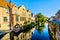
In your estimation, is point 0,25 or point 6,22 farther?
point 6,22

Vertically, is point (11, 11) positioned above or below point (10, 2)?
below

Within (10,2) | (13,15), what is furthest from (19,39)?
(10,2)

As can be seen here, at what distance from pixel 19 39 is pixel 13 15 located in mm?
11791

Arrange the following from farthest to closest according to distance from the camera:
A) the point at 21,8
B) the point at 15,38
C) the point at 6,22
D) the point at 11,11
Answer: the point at 21,8, the point at 11,11, the point at 6,22, the point at 15,38

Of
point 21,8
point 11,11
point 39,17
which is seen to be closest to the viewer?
point 11,11

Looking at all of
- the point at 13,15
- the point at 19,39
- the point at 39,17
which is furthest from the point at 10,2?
the point at 39,17

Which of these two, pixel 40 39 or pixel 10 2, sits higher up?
pixel 10 2

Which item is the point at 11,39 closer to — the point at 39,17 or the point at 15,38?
the point at 15,38

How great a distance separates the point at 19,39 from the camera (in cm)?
3716

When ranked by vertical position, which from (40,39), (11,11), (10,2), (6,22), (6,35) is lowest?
(40,39)

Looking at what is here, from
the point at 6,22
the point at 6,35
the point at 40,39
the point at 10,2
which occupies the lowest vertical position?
the point at 40,39

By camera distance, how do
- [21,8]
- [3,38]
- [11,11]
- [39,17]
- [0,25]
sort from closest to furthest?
[3,38], [0,25], [11,11], [21,8], [39,17]

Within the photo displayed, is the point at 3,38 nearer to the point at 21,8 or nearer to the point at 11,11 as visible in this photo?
the point at 11,11

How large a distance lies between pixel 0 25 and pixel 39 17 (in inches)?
1295
